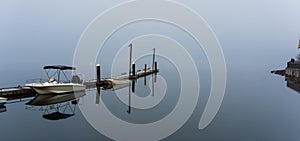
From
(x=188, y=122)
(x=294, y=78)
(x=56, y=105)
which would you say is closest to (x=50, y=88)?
(x=56, y=105)

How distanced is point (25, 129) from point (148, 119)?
7.83 metres

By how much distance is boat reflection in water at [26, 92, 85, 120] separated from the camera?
23.4 meters

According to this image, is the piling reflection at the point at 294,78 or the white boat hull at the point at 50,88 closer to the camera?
the white boat hull at the point at 50,88

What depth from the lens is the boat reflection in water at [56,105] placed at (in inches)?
921

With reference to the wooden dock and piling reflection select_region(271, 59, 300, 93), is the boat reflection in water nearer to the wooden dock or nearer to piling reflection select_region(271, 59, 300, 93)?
the wooden dock

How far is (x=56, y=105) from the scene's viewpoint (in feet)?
86.2

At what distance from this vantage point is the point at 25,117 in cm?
2202

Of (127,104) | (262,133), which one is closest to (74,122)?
(127,104)

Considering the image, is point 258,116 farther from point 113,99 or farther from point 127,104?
point 113,99

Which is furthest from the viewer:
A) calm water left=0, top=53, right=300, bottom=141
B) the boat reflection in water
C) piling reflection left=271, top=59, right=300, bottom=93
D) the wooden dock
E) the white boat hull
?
piling reflection left=271, top=59, right=300, bottom=93

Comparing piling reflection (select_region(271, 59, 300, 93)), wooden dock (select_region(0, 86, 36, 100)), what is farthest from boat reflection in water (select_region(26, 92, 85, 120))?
piling reflection (select_region(271, 59, 300, 93))

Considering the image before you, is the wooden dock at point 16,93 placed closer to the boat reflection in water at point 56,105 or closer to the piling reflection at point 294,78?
the boat reflection in water at point 56,105

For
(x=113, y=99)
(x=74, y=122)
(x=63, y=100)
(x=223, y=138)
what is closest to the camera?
(x=223, y=138)

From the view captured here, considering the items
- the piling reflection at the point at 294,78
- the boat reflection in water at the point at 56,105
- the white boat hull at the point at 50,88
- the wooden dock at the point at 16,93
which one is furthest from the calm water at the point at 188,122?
the piling reflection at the point at 294,78
